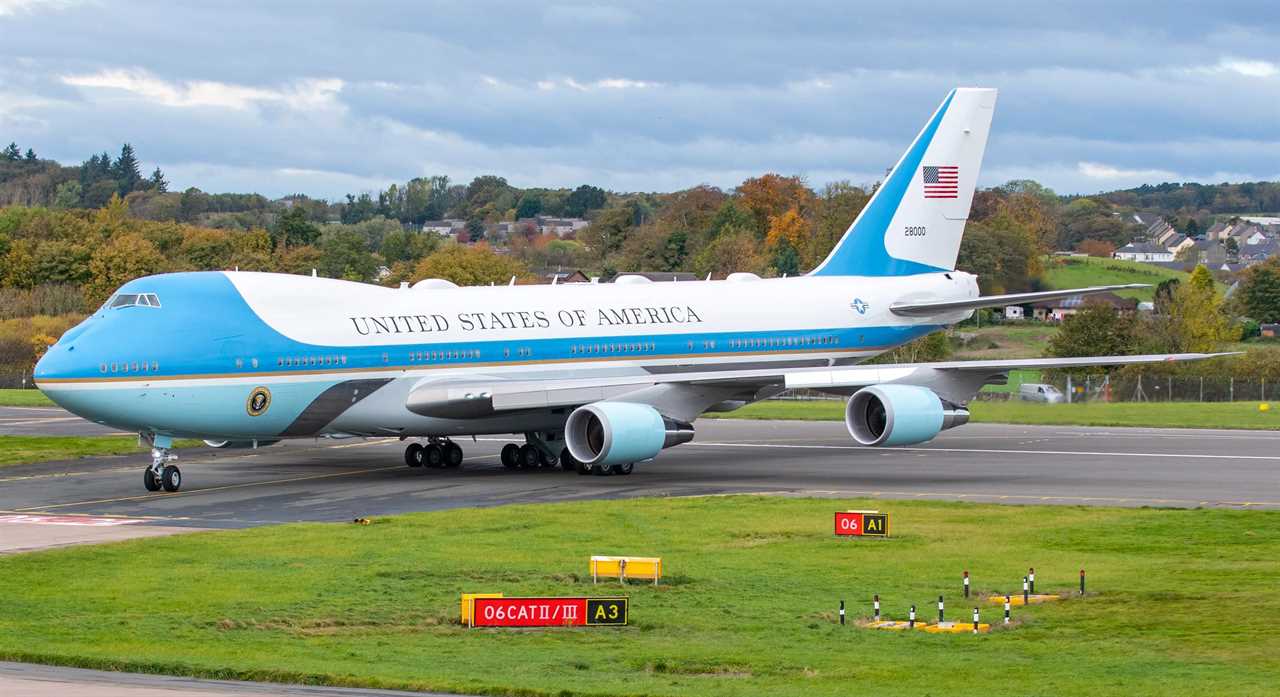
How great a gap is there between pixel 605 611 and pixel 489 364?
20.6m

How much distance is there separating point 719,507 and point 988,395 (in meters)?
40.4

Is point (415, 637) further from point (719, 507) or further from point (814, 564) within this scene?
point (719, 507)

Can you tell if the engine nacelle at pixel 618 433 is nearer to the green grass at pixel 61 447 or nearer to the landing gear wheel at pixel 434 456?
the landing gear wheel at pixel 434 456

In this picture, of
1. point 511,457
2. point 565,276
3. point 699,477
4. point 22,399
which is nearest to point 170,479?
point 511,457

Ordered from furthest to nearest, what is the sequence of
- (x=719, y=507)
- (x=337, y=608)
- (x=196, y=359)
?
(x=196, y=359), (x=719, y=507), (x=337, y=608)

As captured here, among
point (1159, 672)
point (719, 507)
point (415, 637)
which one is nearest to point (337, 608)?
point (415, 637)

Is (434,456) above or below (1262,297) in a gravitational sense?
below

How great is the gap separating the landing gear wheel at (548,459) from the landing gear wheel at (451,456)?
2291mm

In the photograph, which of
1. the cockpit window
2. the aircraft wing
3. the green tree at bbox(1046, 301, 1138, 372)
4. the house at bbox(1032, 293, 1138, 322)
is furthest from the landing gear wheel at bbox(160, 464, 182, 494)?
the house at bbox(1032, 293, 1138, 322)

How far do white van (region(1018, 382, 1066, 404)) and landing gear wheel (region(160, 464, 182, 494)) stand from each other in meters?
37.6

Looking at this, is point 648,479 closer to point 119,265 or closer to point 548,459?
point 548,459

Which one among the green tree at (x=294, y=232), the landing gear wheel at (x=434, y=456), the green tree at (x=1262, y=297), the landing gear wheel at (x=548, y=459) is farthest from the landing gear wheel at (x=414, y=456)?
the green tree at (x=1262, y=297)

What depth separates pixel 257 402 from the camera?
129 feet

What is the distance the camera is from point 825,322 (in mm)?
49781
